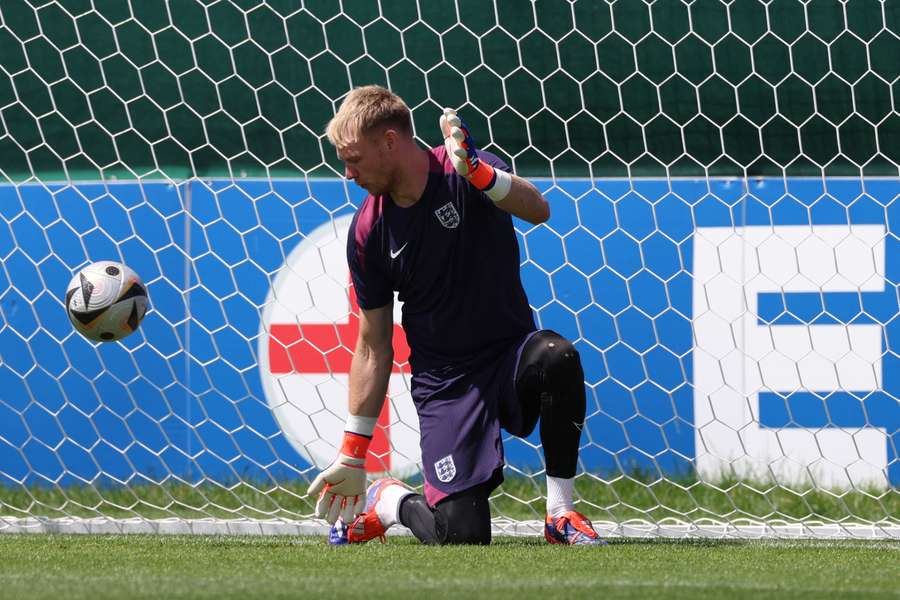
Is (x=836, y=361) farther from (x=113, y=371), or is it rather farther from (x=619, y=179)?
(x=113, y=371)

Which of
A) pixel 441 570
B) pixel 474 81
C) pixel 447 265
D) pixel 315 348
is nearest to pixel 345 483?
pixel 447 265

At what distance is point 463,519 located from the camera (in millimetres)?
3801

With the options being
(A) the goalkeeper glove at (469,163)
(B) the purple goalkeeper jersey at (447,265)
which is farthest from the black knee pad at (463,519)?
(A) the goalkeeper glove at (469,163)

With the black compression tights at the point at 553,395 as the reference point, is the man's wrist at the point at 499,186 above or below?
above

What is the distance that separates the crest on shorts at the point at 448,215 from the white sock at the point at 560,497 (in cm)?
79

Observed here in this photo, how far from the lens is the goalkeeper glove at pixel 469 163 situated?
11.3 feet

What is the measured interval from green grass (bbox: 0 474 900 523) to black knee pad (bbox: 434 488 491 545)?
102 cm

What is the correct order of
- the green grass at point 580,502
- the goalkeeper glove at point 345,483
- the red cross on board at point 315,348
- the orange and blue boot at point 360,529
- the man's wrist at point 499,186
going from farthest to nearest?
the red cross on board at point 315,348, the green grass at point 580,502, the orange and blue boot at point 360,529, the goalkeeper glove at point 345,483, the man's wrist at point 499,186

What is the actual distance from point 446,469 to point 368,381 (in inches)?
13.4

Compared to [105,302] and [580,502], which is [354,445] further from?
[580,502]

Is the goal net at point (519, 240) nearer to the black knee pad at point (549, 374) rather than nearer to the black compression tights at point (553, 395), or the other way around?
the black compression tights at point (553, 395)

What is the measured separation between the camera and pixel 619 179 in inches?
197

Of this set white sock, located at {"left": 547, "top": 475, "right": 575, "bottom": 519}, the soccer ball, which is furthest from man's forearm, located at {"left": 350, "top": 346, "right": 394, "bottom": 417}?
the soccer ball

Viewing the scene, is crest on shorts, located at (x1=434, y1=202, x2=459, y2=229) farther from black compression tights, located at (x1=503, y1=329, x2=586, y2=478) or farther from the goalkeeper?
black compression tights, located at (x1=503, y1=329, x2=586, y2=478)
